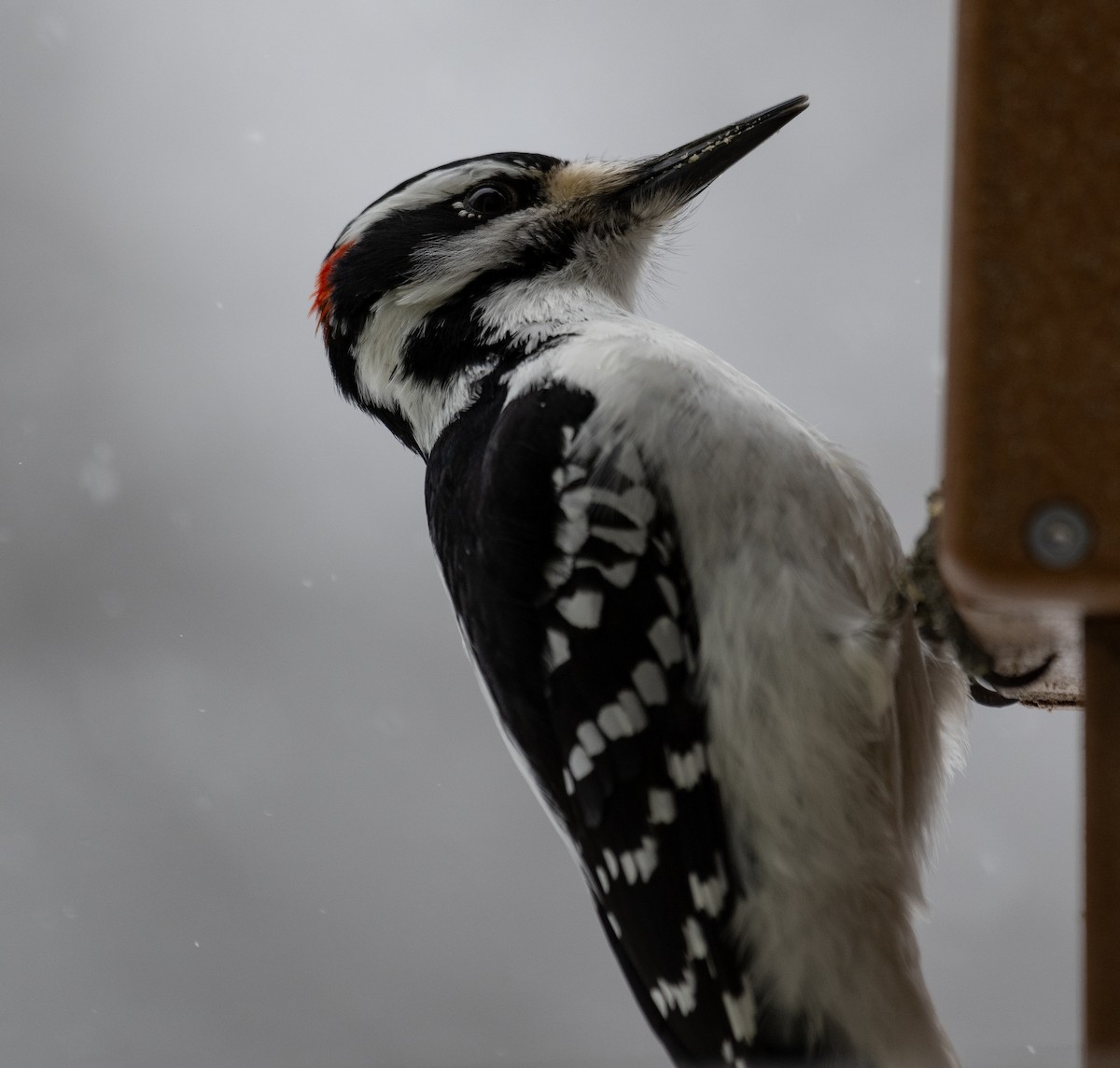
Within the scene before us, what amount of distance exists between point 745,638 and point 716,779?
130mm

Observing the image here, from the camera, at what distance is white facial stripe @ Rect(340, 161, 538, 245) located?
1.64 m

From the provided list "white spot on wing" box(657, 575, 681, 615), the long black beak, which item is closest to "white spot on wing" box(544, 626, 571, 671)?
"white spot on wing" box(657, 575, 681, 615)

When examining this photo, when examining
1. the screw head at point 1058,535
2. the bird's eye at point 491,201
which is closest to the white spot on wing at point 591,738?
the screw head at point 1058,535

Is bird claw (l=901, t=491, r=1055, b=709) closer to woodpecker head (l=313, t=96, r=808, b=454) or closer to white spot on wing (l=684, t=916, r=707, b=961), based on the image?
white spot on wing (l=684, t=916, r=707, b=961)

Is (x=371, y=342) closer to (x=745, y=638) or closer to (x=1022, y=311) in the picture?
(x=745, y=638)

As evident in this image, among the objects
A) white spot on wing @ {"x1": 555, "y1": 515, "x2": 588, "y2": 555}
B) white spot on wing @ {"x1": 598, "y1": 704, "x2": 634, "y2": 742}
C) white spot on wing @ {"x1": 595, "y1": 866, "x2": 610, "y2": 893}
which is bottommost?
white spot on wing @ {"x1": 595, "y1": 866, "x2": 610, "y2": 893}

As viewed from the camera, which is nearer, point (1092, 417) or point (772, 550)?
point (1092, 417)

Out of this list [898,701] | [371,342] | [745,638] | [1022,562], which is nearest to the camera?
[1022,562]

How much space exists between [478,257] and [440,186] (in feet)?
0.45

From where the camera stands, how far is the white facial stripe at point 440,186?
1637 millimetres

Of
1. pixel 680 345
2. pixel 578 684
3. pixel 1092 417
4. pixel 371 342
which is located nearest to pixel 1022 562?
pixel 1092 417

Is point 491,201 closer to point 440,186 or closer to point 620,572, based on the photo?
point 440,186

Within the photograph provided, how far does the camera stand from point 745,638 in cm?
116

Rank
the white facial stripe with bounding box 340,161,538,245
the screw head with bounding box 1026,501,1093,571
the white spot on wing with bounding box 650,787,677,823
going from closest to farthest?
the screw head with bounding box 1026,501,1093,571, the white spot on wing with bounding box 650,787,677,823, the white facial stripe with bounding box 340,161,538,245
